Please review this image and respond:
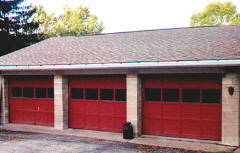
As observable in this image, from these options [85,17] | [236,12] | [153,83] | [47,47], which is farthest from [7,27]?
[236,12]

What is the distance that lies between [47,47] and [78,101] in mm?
5391

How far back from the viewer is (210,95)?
10984 millimetres

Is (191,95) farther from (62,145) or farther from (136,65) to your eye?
(62,145)

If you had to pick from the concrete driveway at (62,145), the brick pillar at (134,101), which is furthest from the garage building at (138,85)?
the concrete driveway at (62,145)

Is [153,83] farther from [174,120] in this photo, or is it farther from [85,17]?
[85,17]

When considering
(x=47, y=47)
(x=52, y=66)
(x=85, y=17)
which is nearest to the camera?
(x=52, y=66)

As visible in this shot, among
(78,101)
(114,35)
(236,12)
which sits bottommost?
(78,101)

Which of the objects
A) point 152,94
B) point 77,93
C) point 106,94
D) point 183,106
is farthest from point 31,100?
point 183,106

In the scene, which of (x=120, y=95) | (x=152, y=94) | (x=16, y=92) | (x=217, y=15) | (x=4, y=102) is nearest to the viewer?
(x=152, y=94)

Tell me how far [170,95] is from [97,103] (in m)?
3.60

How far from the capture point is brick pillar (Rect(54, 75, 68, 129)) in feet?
43.9

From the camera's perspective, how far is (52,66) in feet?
41.8

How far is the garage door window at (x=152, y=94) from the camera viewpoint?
1189 cm

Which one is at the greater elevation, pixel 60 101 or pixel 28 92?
pixel 28 92
